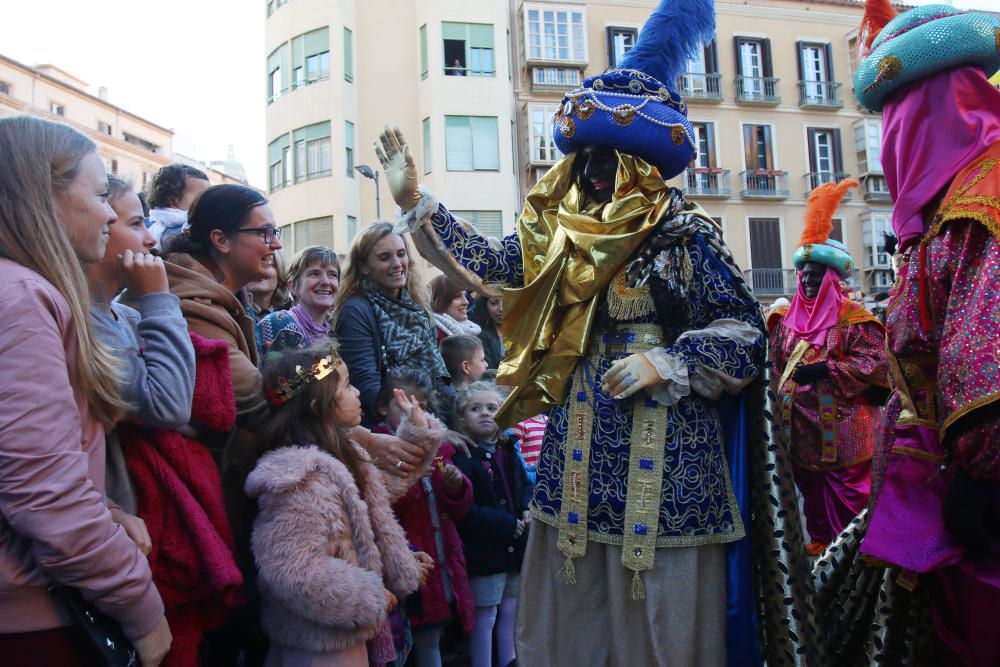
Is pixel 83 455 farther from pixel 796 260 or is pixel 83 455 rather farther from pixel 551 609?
pixel 796 260

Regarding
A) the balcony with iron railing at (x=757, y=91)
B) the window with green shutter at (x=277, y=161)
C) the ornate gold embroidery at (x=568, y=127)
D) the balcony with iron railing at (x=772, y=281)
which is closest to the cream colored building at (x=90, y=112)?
the window with green shutter at (x=277, y=161)

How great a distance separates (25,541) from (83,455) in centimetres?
21

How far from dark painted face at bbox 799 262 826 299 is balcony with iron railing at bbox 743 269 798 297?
2109 cm

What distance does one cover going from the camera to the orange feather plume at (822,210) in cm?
571

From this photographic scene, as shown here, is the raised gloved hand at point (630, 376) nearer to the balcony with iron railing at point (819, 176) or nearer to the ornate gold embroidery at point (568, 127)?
the ornate gold embroidery at point (568, 127)

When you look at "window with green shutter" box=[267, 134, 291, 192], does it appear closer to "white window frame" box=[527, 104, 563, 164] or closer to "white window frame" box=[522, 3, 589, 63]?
"white window frame" box=[527, 104, 563, 164]

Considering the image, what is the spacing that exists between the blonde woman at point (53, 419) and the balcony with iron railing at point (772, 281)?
2588 cm

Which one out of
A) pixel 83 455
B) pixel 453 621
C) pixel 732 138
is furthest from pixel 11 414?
pixel 732 138

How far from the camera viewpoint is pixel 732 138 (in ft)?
85.0

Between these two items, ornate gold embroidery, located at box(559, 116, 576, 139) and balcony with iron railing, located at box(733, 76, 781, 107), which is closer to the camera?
ornate gold embroidery, located at box(559, 116, 576, 139)

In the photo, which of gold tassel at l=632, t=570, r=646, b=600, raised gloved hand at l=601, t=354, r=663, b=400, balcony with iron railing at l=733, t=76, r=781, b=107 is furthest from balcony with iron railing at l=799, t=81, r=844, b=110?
gold tassel at l=632, t=570, r=646, b=600

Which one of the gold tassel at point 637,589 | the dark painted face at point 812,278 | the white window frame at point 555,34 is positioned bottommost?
the gold tassel at point 637,589

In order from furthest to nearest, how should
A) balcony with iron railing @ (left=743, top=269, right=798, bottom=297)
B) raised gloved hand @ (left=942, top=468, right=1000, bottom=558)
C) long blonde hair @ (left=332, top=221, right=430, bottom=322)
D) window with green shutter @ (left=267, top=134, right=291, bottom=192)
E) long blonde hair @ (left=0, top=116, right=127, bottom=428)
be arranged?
balcony with iron railing @ (left=743, top=269, right=798, bottom=297) → window with green shutter @ (left=267, top=134, right=291, bottom=192) → long blonde hair @ (left=332, top=221, right=430, bottom=322) → raised gloved hand @ (left=942, top=468, right=1000, bottom=558) → long blonde hair @ (left=0, top=116, right=127, bottom=428)

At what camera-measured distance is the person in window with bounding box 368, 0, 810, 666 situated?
255 cm
